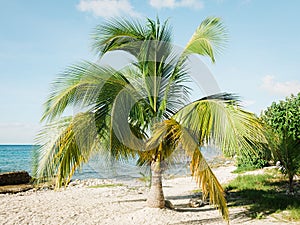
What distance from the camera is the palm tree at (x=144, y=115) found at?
20.2 ft

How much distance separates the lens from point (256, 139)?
6.15 m

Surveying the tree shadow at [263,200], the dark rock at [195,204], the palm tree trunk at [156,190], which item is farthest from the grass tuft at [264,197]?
the palm tree trunk at [156,190]

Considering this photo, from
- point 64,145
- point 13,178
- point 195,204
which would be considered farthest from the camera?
point 13,178

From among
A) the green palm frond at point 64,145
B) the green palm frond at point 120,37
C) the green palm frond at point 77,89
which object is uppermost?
the green palm frond at point 120,37

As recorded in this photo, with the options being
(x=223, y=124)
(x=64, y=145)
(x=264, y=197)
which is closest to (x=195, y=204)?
(x=264, y=197)

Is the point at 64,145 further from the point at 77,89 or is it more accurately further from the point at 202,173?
the point at 202,173

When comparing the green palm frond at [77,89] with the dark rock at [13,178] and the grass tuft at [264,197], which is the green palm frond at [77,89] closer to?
the grass tuft at [264,197]

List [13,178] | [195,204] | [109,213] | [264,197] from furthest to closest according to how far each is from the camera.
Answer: [13,178], [264,197], [195,204], [109,213]

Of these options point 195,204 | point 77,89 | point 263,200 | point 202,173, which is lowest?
point 263,200

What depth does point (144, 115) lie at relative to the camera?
7297 millimetres

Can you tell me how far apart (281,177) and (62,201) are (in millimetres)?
8583

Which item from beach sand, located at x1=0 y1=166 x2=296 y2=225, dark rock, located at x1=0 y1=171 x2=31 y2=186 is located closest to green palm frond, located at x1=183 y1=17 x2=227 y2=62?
beach sand, located at x1=0 y1=166 x2=296 y2=225

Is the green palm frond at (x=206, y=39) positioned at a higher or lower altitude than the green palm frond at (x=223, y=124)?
higher

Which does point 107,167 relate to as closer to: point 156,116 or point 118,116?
point 118,116
